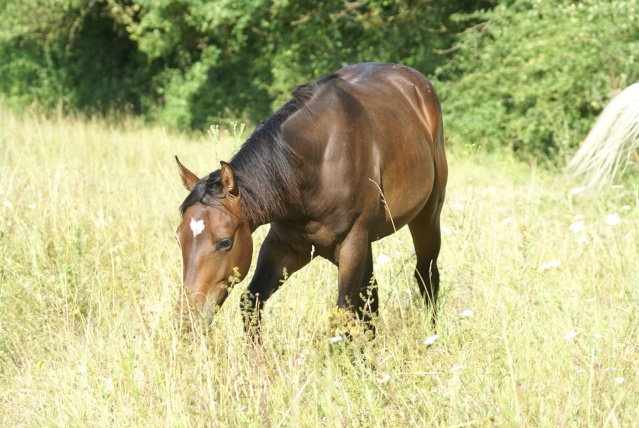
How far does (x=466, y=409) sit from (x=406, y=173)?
5.67 ft

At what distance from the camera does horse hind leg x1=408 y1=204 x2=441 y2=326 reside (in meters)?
5.07

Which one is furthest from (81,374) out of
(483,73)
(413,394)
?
(483,73)

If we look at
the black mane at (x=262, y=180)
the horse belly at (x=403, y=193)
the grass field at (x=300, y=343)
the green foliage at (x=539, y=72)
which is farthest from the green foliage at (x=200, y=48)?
the black mane at (x=262, y=180)

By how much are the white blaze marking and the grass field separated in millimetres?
399

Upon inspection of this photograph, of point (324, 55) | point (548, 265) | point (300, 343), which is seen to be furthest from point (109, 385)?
point (324, 55)

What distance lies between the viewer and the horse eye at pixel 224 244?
352 cm

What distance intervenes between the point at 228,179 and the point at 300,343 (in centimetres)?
93

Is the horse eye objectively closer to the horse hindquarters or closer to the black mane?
the black mane

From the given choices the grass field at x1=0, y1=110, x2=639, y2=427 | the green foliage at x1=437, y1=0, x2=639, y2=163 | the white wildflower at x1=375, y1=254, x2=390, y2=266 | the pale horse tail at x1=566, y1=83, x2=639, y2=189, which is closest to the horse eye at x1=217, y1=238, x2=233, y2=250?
the grass field at x1=0, y1=110, x2=639, y2=427

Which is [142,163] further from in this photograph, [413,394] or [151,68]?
[151,68]

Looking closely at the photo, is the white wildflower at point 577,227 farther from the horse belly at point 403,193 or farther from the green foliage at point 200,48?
the green foliage at point 200,48

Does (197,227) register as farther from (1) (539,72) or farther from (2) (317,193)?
(1) (539,72)

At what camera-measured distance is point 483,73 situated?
1268 centimetres

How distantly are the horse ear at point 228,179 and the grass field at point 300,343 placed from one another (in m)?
0.61
